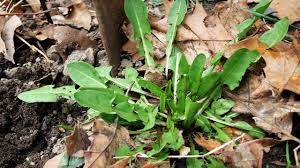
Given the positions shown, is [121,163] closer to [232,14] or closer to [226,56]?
[226,56]

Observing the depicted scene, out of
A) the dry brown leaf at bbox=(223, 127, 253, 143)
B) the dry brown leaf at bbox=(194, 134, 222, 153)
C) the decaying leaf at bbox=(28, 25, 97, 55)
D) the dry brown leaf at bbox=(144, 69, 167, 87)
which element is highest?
the decaying leaf at bbox=(28, 25, 97, 55)

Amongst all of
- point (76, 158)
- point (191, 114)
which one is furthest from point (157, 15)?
point (76, 158)

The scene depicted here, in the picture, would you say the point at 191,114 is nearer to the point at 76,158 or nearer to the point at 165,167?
the point at 165,167

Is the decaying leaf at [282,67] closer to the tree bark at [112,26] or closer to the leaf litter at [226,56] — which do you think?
the leaf litter at [226,56]

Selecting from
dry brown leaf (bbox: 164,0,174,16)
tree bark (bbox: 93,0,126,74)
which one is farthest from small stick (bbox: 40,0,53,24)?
dry brown leaf (bbox: 164,0,174,16)

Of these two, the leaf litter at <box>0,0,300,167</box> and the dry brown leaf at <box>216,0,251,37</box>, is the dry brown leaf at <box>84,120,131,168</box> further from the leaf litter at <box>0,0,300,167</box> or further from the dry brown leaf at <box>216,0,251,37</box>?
the dry brown leaf at <box>216,0,251,37</box>

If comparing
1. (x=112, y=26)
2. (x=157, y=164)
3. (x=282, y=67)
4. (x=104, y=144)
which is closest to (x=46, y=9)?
(x=112, y=26)
